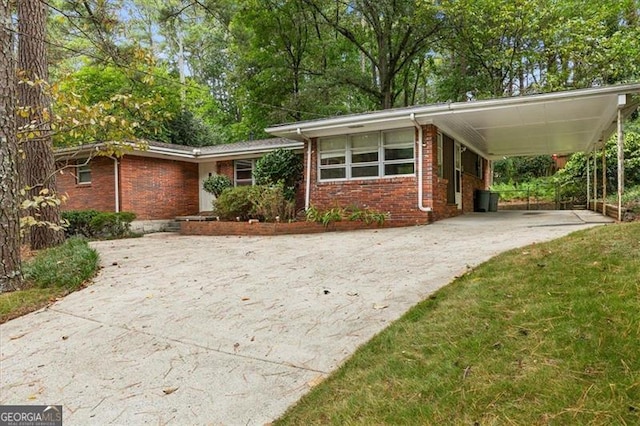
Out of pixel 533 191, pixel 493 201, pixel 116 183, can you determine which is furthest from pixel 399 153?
pixel 533 191

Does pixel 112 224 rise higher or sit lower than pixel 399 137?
lower

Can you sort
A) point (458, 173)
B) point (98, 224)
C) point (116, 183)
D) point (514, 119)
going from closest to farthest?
point (514, 119) < point (98, 224) < point (458, 173) < point (116, 183)

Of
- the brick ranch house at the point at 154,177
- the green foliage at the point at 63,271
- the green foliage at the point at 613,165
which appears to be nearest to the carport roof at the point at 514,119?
the green foliage at the point at 613,165

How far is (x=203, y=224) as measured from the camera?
10.8 meters

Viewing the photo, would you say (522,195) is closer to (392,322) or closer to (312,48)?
(312,48)

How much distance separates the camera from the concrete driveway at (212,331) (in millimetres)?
2488

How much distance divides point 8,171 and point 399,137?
27.3 feet

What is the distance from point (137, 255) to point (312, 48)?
16.2m

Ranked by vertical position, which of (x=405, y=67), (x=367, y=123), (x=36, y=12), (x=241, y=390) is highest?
(x=405, y=67)

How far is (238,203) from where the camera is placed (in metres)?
10.7

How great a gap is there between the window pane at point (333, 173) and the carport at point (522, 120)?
925 millimetres

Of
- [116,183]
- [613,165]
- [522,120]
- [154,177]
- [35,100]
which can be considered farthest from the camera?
[613,165]

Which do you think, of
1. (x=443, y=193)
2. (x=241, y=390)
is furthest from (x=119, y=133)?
(x=443, y=193)

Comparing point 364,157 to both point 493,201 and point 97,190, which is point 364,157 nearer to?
point 493,201
